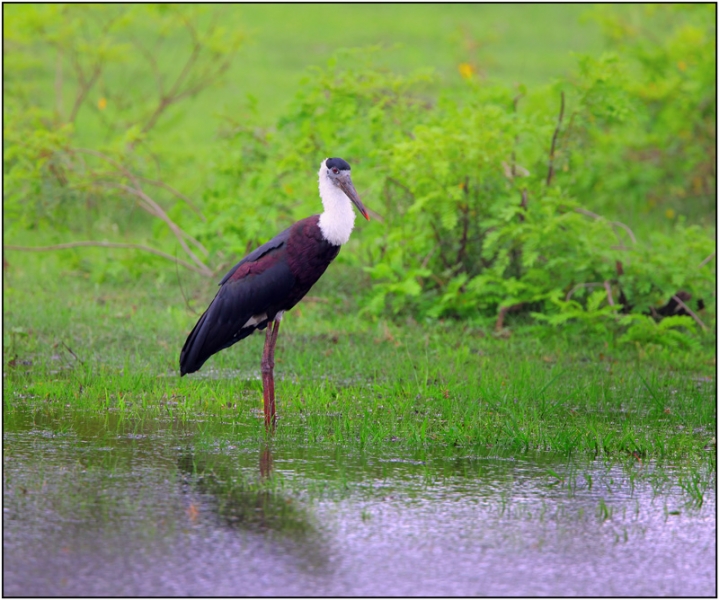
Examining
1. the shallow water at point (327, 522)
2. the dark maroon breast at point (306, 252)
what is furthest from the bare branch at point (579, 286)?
the shallow water at point (327, 522)

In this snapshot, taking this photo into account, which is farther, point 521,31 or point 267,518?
point 521,31

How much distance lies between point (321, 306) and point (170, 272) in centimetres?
193

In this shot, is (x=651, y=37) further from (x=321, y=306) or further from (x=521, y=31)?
(x=521, y=31)

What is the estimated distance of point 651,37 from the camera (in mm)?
13836

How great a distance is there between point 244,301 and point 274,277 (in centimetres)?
24

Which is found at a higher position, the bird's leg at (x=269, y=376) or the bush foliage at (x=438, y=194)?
the bush foliage at (x=438, y=194)

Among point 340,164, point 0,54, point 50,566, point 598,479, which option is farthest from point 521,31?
point 50,566

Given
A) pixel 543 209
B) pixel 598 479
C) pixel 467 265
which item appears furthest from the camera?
pixel 467 265

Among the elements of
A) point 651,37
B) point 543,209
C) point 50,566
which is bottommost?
point 50,566

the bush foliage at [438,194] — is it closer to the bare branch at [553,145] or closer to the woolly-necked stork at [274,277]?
the bare branch at [553,145]

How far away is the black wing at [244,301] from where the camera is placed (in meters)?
6.21

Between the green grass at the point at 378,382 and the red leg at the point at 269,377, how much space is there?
0.27 ft

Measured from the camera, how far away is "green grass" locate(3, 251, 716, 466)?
578 cm

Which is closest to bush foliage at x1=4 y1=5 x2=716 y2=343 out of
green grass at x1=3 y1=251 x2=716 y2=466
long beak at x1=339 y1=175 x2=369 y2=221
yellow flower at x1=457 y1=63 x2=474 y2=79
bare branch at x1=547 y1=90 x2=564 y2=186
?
bare branch at x1=547 y1=90 x2=564 y2=186
